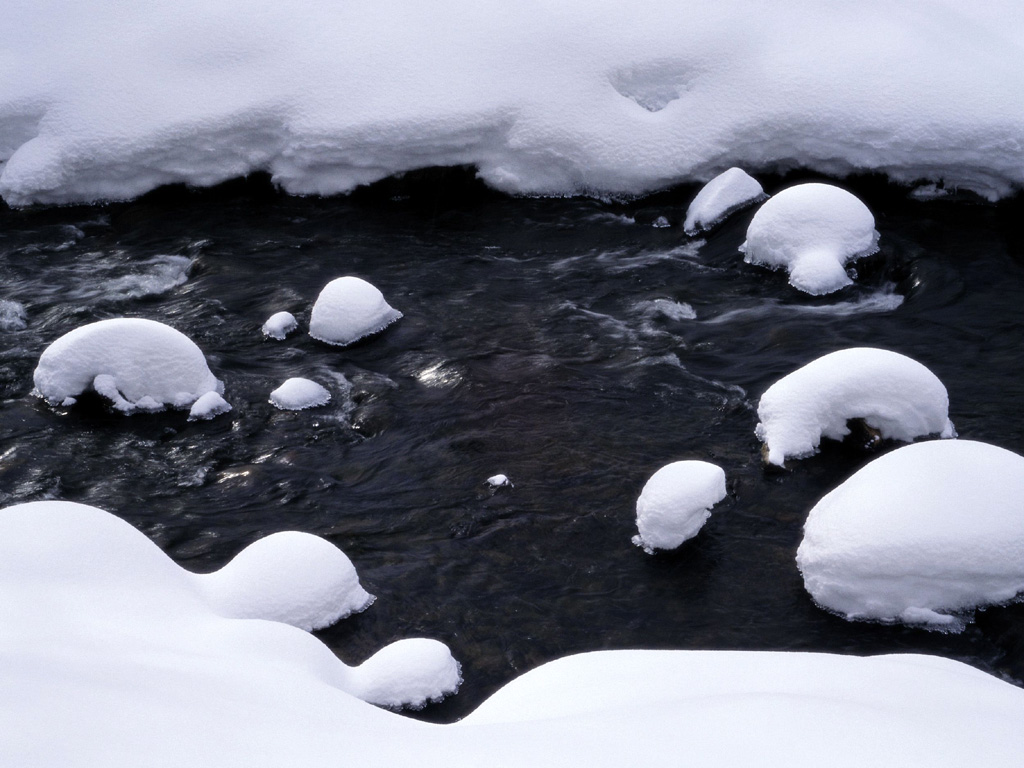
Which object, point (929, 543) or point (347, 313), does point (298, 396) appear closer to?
point (347, 313)

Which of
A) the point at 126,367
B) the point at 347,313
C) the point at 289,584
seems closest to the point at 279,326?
the point at 347,313

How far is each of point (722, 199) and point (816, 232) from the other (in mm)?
1347

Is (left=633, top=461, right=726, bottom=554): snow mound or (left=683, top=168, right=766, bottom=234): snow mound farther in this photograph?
(left=683, top=168, right=766, bottom=234): snow mound

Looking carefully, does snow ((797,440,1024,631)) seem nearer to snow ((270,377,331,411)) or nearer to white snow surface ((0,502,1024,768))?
white snow surface ((0,502,1024,768))

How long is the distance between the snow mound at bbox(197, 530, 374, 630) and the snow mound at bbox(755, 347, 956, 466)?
10.0ft

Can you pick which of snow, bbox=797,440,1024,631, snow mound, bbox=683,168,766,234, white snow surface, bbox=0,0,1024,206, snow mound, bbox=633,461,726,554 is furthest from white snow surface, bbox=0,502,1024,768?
white snow surface, bbox=0,0,1024,206

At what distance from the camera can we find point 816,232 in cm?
948

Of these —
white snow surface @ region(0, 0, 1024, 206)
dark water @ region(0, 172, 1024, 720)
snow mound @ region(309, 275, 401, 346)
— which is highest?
white snow surface @ region(0, 0, 1024, 206)

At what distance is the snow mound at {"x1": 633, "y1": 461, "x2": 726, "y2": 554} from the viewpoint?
618 cm

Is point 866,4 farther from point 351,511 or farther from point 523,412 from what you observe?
point 351,511

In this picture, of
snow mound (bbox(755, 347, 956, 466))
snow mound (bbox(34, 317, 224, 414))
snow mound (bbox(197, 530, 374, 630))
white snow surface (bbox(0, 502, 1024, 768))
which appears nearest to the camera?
white snow surface (bbox(0, 502, 1024, 768))

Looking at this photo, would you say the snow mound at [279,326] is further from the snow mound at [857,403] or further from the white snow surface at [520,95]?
the snow mound at [857,403]

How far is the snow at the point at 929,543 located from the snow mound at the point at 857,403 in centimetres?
119

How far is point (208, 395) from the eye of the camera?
7.95m
